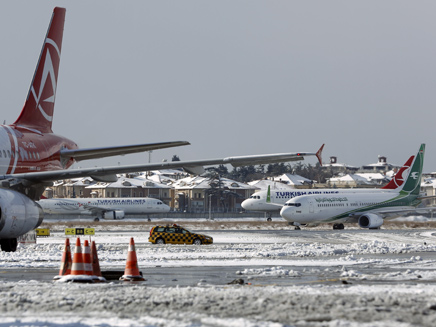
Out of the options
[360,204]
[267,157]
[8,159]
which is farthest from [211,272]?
[360,204]

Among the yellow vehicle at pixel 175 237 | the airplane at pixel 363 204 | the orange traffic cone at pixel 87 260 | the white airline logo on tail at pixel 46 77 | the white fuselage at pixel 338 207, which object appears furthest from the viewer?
the airplane at pixel 363 204

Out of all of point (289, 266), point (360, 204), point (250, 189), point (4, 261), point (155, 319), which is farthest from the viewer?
point (250, 189)

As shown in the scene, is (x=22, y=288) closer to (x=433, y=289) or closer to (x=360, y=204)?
(x=433, y=289)

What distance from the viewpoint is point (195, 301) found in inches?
389

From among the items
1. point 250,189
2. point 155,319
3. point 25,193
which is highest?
point 250,189

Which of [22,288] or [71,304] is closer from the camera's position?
[71,304]

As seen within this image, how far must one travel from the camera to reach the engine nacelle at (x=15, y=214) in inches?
660

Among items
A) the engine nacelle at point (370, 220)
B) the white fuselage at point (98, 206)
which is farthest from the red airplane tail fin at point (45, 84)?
the white fuselage at point (98, 206)

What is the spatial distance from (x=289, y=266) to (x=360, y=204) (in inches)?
1887

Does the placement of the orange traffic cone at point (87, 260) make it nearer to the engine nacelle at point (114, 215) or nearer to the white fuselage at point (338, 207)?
the white fuselage at point (338, 207)

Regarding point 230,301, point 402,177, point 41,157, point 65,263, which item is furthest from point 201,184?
point 230,301

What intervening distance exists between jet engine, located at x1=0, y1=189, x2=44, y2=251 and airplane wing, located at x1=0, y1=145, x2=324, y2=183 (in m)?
1.22

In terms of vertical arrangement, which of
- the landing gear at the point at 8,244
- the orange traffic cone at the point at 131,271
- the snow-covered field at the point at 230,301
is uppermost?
the landing gear at the point at 8,244

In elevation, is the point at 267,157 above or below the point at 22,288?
above
